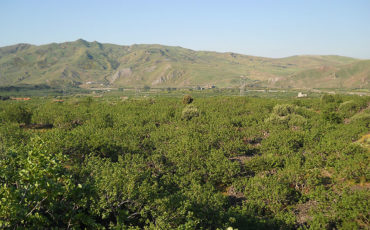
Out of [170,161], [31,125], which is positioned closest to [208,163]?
[170,161]

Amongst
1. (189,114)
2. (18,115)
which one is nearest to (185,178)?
(189,114)

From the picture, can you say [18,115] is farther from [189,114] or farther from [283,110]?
[283,110]

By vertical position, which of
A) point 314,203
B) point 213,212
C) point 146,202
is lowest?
point 314,203

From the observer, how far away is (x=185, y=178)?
3050 cm

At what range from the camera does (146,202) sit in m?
19.8

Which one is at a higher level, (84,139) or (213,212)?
(84,139)

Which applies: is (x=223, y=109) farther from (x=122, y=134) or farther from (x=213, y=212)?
(x=213, y=212)

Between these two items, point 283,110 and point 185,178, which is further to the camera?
point 283,110

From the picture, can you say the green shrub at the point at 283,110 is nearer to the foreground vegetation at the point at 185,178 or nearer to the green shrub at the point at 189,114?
the foreground vegetation at the point at 185,178

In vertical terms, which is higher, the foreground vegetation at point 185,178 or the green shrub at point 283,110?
the green shrub at point 283,110

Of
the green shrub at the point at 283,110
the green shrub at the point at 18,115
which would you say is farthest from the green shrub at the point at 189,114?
the green shrub at the point at 18,115

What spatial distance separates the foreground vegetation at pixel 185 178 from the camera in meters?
13.4

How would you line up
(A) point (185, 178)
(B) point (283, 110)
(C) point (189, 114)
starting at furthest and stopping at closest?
(B) point (283, 110)
(C) point (189, 114)
(A) point (185, 178)

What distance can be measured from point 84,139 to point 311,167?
33.6 metres
